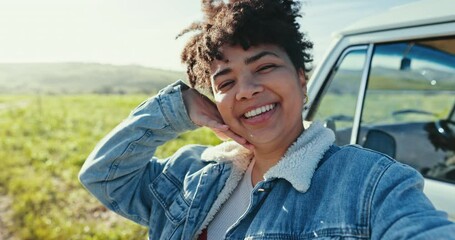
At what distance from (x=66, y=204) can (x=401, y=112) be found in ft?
14.6

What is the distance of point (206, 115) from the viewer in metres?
1.88

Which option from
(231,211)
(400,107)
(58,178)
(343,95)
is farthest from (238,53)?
(58,178)

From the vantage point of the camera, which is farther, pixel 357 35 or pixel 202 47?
pixel 357 35

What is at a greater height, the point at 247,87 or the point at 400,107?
the point at 247,87

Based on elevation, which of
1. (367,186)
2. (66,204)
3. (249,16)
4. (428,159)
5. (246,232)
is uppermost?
(249,16)

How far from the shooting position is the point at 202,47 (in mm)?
1755

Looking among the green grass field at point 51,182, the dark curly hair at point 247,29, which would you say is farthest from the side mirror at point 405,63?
the green grass field at point 51,182

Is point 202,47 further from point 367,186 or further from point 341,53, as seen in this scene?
point 341,53

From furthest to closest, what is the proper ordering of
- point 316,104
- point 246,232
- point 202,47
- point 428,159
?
point 428,159 → point 316,104 → point 202,47 → point 246,232

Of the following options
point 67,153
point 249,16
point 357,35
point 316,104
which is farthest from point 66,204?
point 249,16

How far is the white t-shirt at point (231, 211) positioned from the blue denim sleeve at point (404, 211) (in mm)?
580

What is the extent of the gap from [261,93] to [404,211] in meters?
0.63

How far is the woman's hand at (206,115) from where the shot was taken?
175cm

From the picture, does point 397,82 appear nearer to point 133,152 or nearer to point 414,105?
point 414,105
